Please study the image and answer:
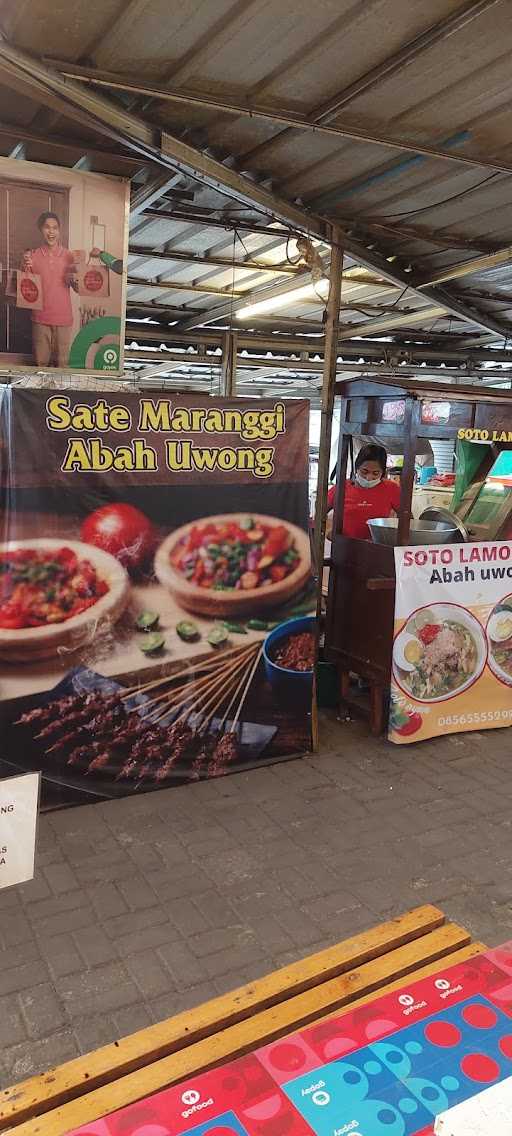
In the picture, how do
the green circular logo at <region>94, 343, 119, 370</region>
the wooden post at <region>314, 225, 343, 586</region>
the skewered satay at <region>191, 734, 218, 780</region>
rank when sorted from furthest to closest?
the wooden post at <region>314, 225, 343, 586</region>, the skewered satay at <region>191, 734, 218, 780</region>, the green circular logo at <region>94, 343, 119, 370</region>

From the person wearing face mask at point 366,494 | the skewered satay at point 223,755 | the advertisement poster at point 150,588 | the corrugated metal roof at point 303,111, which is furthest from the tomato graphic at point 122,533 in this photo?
the person wearing face mask at point 366,494

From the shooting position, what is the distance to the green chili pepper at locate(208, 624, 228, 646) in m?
5.45

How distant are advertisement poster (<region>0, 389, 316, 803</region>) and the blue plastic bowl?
11 mm

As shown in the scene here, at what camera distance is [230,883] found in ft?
14.4

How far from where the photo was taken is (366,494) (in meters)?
7.20

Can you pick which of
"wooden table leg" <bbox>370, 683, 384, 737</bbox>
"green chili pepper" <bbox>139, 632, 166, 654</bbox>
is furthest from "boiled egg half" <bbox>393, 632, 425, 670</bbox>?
"green chili pepper" <bbox>139, 632, 166, 654</bbox>

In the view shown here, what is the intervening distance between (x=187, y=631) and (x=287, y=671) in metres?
0.89

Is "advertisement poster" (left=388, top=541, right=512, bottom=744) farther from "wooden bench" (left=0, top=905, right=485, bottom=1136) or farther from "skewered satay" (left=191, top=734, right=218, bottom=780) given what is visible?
"wooden bench" (left=0, top=905, right=485, bottom=1136)

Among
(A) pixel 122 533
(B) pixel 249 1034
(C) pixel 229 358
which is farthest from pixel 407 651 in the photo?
(C) pixel 229 358

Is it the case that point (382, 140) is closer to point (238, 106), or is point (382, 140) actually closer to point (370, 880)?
point (238, 106)

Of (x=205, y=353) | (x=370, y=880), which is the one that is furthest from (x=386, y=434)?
(x=205, y=353)

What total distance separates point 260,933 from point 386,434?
13.3ft

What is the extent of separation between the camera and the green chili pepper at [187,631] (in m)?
5.34

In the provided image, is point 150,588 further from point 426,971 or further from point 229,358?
point 229,358
